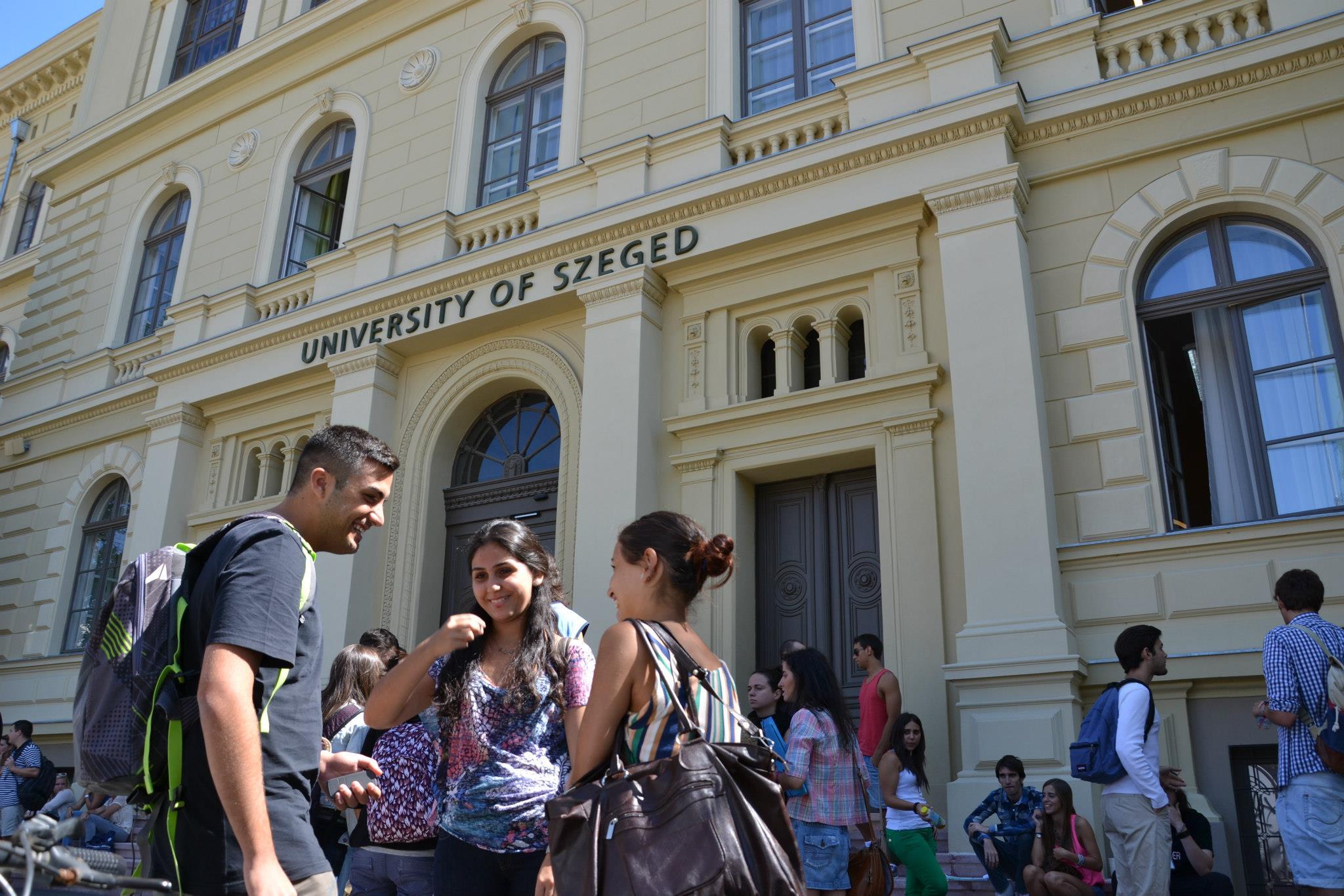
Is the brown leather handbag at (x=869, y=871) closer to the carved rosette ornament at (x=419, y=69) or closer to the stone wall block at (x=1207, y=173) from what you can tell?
the stone wall block at (x=1207, y=173)

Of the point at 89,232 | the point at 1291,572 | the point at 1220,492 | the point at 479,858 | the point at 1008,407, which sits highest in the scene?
the point at 89,232

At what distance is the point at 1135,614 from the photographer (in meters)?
7.82

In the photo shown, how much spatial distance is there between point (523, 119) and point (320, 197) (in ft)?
12.4

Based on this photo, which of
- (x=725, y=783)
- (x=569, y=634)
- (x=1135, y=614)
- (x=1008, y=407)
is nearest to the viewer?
(x=725, y=783)

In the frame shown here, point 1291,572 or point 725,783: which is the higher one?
point 1291,572

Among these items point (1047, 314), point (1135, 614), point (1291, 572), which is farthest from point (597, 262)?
point (1291, 572)

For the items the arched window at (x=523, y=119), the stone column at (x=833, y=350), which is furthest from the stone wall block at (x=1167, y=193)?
the arched window at (x=523, y=119)

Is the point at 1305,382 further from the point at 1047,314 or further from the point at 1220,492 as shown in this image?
the point at 1047,314

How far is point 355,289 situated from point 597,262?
3.37 m

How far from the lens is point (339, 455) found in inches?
117

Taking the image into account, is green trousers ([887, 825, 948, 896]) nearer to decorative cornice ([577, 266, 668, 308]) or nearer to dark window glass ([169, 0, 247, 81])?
decorative cornice ([577, 266, 668, 308])

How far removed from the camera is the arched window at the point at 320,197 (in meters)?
14.9

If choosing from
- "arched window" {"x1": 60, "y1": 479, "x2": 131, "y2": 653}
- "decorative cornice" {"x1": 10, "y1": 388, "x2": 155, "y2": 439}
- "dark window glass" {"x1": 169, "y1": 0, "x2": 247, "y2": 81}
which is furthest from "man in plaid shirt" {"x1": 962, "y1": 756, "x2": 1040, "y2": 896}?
"dark window glass" {"x1": 169, "y1": 0, "x2": 247, "y2": 81}

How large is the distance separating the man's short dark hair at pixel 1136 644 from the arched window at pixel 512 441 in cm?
683
